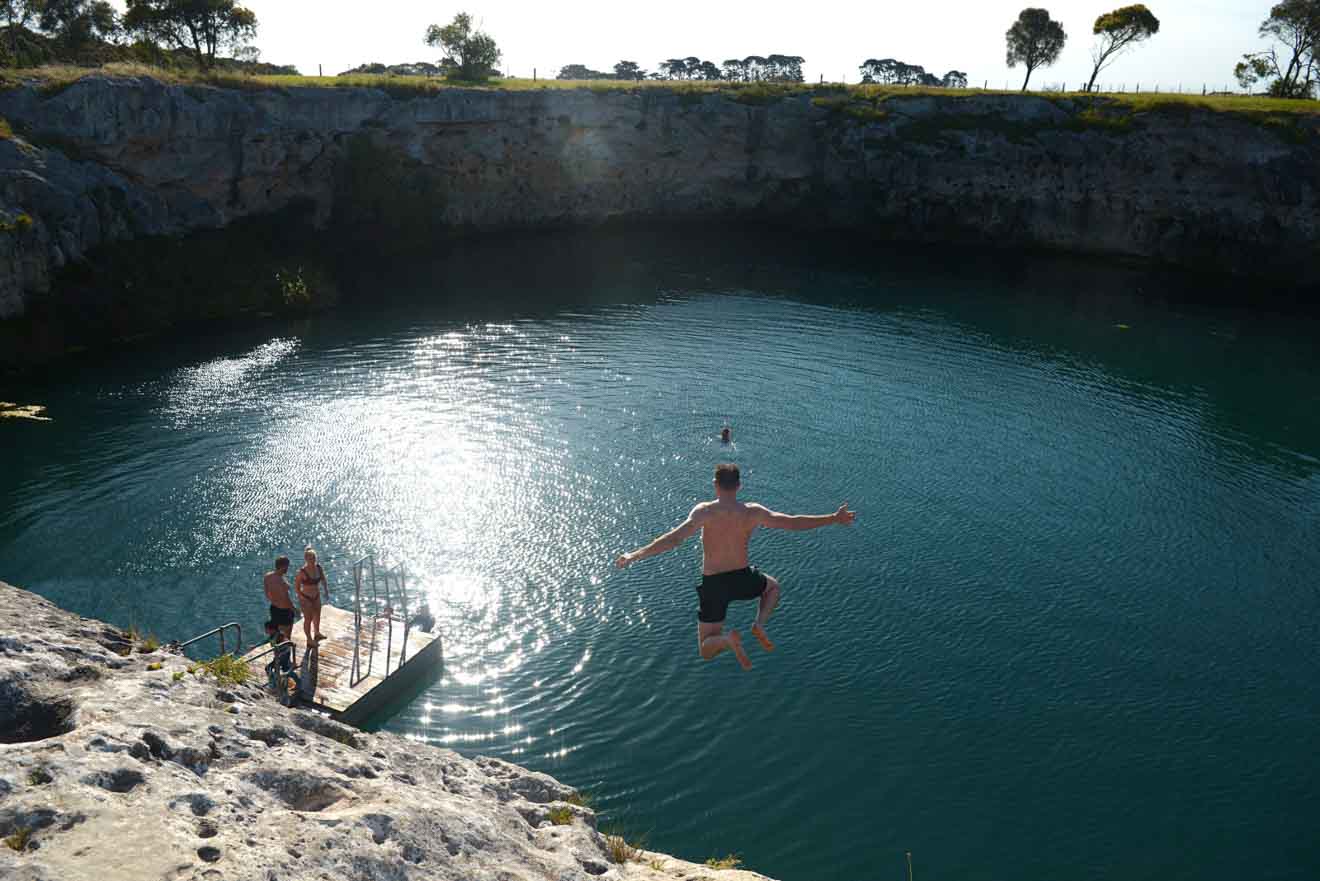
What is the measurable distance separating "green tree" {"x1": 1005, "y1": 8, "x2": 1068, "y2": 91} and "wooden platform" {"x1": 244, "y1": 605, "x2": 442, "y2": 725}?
9773 cm

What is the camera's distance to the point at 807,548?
29.8 metres

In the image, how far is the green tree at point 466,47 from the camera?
78.4 m

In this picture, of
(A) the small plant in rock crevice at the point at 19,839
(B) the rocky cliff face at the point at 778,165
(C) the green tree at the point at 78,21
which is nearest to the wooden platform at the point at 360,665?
(A) the small plant in rock crevice at the point at 19,839

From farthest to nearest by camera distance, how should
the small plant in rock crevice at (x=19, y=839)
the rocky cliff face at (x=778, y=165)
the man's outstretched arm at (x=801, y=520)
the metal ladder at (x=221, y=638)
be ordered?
the rocky cliff face at (x=778, y=165), the metal ladder at (x=221, y=638), the man's outstretched arm at (x=801, y=520), the small plant in rock crevice at (x=19, y=839)

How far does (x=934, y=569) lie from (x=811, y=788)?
11004 mm

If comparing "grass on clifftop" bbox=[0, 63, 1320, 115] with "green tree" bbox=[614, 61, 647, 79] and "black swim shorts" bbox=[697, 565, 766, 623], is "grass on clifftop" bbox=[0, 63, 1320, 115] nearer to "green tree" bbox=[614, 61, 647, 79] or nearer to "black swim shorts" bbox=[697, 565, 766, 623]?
"green tree" bbox=[614, 61, 647, 79]

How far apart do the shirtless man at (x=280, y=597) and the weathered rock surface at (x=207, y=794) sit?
24.0ft

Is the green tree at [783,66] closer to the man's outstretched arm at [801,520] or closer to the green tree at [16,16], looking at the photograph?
the green tree at [16,16]

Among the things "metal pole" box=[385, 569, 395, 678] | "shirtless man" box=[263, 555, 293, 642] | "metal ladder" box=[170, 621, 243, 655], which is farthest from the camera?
"metal pole" box=[385, 569, 395, 678]

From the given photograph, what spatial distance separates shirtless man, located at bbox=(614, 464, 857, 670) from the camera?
1141 cm

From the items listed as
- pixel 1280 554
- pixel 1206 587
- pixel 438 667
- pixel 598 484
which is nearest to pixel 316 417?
pixel 598 484

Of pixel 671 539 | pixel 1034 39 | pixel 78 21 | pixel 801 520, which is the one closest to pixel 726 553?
pixel 671 539

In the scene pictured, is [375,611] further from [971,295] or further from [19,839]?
[971,295]

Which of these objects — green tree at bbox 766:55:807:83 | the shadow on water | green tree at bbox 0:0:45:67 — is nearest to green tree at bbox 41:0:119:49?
green tree at bbox 0:0:45:67
